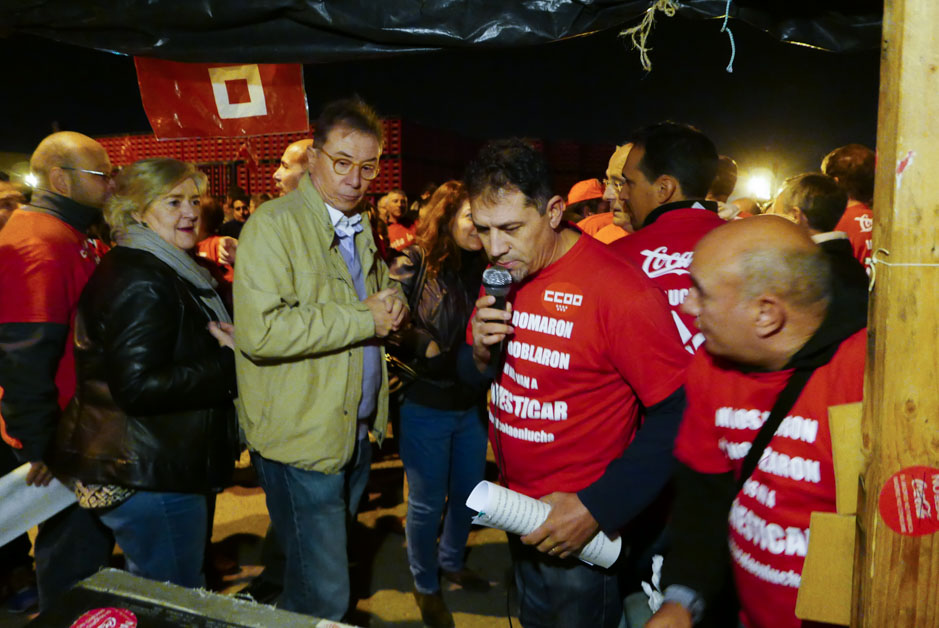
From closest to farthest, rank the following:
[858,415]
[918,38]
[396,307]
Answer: [918,38]
[858,415]
[396,307]

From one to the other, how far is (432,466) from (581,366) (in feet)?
6.07

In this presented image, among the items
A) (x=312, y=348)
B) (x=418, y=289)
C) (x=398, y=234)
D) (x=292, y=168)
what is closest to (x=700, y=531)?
(x=312, y=348)

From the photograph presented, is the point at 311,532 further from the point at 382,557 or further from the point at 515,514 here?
the point at 382,557

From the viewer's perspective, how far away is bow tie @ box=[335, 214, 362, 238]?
9.27 feet

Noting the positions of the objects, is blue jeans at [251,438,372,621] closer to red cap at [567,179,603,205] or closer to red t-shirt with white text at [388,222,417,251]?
red t-shirt with white text at [388,222,417,251]

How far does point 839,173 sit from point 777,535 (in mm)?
4409

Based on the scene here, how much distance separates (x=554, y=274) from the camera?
221cm

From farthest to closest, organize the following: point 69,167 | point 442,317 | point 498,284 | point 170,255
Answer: point 442,317, point 69,167, point 170,255, point 498,284

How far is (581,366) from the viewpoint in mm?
2100

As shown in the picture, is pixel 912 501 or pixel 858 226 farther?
pixel 858 226

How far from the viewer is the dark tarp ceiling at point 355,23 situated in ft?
6.76

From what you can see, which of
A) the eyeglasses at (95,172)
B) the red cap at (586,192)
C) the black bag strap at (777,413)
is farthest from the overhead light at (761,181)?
the black bag strap at (777,413)

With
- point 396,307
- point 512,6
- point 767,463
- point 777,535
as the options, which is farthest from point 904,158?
point 396,307

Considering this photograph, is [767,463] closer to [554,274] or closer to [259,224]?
[554,274]
